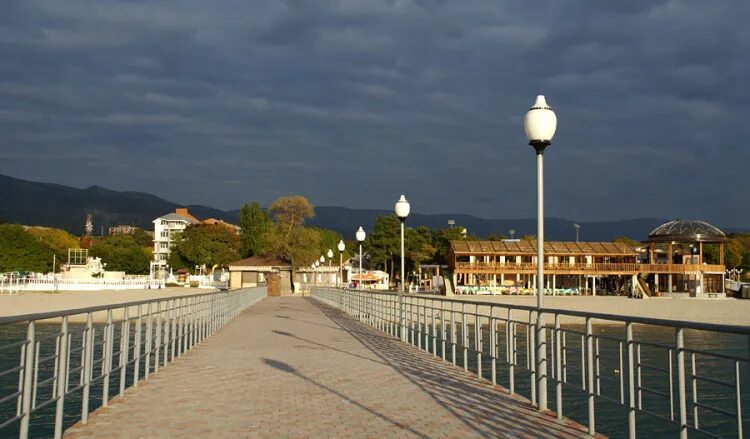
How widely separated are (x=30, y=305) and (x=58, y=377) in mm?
45932

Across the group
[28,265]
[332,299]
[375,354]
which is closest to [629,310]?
[332,299]

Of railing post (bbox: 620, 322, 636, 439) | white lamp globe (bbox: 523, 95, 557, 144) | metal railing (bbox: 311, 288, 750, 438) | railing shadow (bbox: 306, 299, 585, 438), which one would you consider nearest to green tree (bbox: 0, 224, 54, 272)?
metal railing (bbox: 311, 288, 750, 438)

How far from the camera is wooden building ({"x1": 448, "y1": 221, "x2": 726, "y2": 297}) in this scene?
7475cm

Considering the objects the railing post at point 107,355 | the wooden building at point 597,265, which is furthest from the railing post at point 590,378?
the wooden building at point 597,265

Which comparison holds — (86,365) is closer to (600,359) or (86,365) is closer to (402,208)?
(600,359)

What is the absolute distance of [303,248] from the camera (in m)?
72.8

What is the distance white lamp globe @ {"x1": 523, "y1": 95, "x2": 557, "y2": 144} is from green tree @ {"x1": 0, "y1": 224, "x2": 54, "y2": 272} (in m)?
90.1

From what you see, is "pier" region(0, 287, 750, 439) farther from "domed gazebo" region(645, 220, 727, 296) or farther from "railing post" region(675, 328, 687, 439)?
"domed gazebo" region(645, 220, 727, 296)

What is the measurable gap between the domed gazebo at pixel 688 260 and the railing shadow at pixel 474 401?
64642 millimetres

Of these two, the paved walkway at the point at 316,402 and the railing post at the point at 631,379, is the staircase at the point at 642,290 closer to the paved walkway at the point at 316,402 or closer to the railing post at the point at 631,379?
the paved walkway at the point at 316,402

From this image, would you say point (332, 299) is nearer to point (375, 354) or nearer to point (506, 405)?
point (375, 354)

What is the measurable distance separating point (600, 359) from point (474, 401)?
7769 mm

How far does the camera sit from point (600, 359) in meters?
16.3

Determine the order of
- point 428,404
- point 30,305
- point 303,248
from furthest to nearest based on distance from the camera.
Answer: point 303,248
point 30,305
point 428,404
